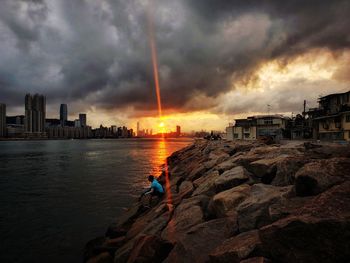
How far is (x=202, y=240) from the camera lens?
7.50 meters

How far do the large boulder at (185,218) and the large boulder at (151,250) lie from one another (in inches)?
19.1

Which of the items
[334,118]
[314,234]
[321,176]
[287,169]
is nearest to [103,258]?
[314,234]

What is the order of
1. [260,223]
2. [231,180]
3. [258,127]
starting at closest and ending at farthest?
[260,223] → [231,180] → [258,127]

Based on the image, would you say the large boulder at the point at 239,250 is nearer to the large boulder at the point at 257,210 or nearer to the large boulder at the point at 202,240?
the large boulder at the point at 257,210

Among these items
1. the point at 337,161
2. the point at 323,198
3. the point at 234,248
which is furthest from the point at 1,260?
the point at 337,161

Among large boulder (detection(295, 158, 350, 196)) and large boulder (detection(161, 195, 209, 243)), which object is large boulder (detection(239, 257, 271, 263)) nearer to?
large boulder (detection(295, 158, 350, 196))

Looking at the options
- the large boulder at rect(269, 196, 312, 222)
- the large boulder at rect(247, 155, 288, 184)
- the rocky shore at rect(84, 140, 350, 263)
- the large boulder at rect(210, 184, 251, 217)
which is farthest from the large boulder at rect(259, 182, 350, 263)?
the large boulder at rect(247, 155, 288, 184)

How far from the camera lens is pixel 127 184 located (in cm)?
2759

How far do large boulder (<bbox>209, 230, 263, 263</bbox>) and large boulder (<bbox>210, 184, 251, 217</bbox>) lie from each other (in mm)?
2236

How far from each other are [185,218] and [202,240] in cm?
214

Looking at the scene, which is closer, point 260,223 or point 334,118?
point 260,223

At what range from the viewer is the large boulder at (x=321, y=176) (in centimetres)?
675

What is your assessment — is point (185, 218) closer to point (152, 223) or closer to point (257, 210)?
point (152, 223)

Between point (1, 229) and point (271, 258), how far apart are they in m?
16.2
